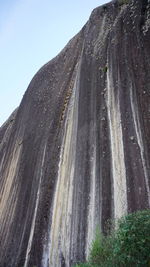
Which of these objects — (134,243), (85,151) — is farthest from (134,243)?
(85,151)

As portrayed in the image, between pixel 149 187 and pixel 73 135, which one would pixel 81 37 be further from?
pixel 149 187

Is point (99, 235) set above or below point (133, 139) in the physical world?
below

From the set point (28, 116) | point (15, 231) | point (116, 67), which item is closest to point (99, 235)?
point (15, 231)

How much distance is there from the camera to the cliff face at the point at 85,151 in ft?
16.3

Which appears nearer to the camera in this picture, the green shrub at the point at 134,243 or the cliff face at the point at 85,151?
the green shrub at the point at 134,243

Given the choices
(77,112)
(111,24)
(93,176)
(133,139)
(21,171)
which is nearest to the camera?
(133,139)

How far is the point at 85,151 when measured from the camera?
5.95 metres

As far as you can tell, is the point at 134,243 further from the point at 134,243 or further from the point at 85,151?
the point at 85,151

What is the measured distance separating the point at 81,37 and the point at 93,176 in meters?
5.16

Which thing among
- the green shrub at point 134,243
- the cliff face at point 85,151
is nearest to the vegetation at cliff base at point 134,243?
the green shrub at point 134,243

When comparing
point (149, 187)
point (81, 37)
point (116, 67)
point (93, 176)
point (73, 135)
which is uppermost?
point (81, 37)

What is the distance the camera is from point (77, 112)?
6.93 m

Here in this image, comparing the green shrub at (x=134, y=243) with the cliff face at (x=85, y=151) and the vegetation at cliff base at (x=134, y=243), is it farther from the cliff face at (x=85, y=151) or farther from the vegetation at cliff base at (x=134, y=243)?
the cliff face at (x=85, y=151)

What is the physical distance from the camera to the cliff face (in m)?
4.95
